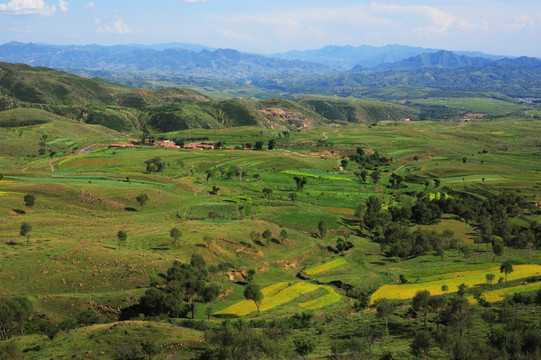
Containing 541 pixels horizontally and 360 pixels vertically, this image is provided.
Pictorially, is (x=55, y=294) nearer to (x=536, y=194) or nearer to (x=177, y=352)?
(x=177, y=352)

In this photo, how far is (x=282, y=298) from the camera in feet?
243

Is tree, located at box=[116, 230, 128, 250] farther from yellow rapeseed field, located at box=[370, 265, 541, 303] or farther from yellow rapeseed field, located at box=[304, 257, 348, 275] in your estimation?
yellow rapeseed field, located at box=[370, 265, 541, 303]

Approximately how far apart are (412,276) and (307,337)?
37.9m

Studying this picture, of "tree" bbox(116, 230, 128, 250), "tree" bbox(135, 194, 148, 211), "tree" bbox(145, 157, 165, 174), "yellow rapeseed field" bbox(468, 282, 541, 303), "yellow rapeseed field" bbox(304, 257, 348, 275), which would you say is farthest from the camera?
"tree" bbox(145, 157, 165, 174)

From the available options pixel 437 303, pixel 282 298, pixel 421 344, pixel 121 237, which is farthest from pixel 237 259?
pixel 421 344

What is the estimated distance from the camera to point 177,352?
4775 centimetres

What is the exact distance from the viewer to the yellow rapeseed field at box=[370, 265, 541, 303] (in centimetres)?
7162

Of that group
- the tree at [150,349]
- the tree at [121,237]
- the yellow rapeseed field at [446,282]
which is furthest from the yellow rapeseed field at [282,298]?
the tree at [121,237]

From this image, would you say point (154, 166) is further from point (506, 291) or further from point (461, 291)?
point (506, 291)

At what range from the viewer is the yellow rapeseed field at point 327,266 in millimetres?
90806

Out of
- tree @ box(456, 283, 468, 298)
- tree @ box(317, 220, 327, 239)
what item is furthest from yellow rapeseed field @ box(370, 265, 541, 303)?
tree @ box(317, 220, 327, 239)

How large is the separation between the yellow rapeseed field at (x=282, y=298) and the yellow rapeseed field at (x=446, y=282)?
9060 millimetres

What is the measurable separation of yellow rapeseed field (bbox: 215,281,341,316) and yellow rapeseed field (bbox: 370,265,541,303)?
9060 mm

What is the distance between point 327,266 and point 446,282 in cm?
2790
